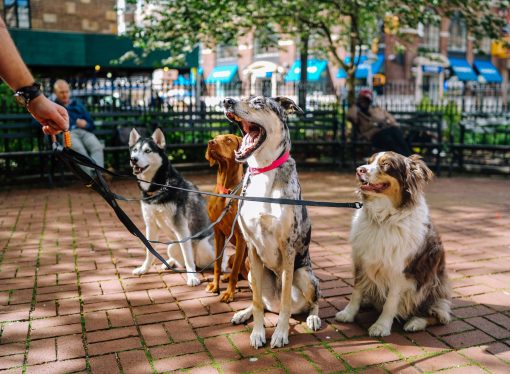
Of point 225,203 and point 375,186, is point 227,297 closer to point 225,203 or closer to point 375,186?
point 225,203

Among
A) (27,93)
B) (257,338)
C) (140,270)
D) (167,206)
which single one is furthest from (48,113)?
(140,270)

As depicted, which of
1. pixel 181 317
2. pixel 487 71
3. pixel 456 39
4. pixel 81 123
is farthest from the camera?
pixel 487 71

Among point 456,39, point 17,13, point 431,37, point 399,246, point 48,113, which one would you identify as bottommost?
point 399,246

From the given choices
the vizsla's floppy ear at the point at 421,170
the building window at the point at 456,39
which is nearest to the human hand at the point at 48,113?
the vizsla's floppy ear at the point at 421,170

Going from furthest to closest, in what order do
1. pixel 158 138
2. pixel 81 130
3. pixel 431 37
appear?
pixel 431 37, pixel 81 130, pixel 158 138

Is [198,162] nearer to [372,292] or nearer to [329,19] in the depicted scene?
[329,19]

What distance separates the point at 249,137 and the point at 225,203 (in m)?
1.20

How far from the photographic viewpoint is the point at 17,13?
1639cm

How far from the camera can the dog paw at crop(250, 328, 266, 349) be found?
3301 mm

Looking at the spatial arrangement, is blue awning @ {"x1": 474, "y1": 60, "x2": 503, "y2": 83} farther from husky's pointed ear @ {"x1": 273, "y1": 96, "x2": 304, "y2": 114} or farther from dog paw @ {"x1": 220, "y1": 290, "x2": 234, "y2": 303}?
husky's pointed ear @ {"x1": 273, "y1": 96, "x2": 304, "y2": 114}

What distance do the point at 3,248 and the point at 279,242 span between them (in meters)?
3.80

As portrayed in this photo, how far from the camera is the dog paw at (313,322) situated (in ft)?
11.7

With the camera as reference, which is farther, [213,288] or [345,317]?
[213,288]

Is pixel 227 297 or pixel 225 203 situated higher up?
pixel 225 203
